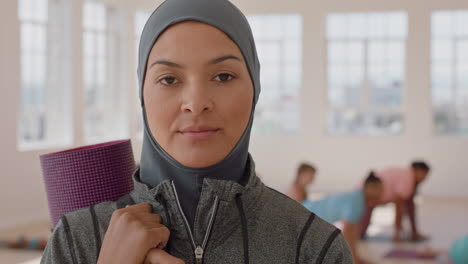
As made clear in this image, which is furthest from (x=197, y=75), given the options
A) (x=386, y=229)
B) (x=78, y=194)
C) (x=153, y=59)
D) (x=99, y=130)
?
(x=99, y=130)

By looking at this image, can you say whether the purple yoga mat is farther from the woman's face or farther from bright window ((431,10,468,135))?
bright window ((431,10,468,135))

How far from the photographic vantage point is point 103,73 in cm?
1142

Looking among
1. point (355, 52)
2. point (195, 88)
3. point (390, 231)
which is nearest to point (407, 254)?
point (390, 231)

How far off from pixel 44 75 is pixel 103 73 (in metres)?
1.83

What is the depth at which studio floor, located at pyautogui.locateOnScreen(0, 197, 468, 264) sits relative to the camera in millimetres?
6594

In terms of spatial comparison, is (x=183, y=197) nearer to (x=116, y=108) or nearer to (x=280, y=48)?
(x=116, y=108)

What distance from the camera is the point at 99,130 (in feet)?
37.0

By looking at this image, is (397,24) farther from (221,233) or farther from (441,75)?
(221,233)

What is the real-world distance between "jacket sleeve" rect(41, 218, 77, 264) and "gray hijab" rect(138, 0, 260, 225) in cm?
15

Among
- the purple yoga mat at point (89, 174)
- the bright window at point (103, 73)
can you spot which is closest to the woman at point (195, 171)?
the purple yoga mat at point (89, 174)

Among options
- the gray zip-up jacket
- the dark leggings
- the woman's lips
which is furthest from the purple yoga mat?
the dark leggings

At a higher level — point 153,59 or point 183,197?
point 153,59

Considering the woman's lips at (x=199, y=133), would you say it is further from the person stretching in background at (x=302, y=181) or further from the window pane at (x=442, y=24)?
the window pane at (x=442, y=24)

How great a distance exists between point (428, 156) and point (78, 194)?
1107 centimetres
